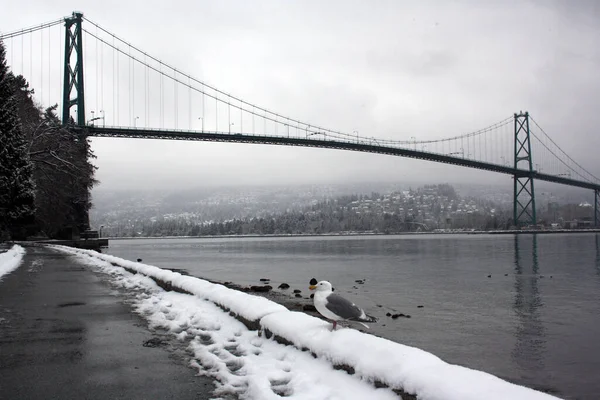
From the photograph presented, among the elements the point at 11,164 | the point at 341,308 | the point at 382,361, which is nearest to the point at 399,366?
the point at 382,361

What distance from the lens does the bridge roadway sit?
55188 mm

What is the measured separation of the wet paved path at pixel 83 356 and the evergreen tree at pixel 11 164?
456 inches

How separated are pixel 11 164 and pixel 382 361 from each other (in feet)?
67.4

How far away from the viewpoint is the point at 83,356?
5.93m

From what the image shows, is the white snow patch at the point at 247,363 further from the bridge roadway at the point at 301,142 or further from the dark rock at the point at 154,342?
the bridge roadway at the point at 301,142

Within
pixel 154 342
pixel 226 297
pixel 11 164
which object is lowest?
pixel 154 342

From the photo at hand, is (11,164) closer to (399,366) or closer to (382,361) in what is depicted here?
(382,361)

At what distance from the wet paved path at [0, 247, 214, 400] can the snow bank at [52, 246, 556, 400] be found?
752 mm

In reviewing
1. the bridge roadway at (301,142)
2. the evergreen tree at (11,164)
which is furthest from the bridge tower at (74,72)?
the evergreen tree at (11,164)

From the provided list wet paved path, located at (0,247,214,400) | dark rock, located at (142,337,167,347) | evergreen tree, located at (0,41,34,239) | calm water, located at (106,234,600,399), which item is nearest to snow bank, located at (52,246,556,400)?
dark rock, located at (142,337,167,347)

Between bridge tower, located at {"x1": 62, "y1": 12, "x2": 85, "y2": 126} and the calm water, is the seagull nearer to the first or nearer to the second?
the calm water

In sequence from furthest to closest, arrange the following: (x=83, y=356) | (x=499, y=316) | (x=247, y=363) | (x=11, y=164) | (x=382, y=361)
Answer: (x=11, y=164) < (x=499, y=316) < (x=83, y=356) < (x=247, y=363) < (x=382, y=361)

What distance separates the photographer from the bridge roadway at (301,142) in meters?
55.2

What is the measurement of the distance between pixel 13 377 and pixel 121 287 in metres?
8.09
